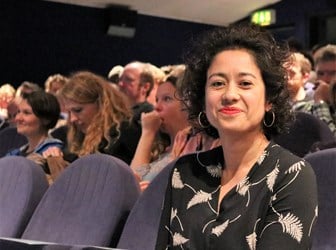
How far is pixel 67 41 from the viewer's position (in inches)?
224

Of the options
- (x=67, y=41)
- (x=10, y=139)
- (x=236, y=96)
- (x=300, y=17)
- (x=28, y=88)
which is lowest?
(x=10, y=139)

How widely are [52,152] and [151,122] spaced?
0.39 metres

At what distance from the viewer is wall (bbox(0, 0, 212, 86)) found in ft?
18.0

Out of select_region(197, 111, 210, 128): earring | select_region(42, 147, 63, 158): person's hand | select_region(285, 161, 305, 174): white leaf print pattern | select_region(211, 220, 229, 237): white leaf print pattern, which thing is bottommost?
select_region(42, 147, 63, 158): person's hand

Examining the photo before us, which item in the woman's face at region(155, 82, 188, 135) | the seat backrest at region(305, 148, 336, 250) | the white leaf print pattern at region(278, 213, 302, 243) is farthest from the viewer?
the woman's face at region(155, 82, 188, 135)

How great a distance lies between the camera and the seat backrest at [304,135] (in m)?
1.93

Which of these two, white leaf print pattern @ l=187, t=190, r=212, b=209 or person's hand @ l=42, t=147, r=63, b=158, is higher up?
white leaf print pattern @ l=187, t=190, r=212, b=209

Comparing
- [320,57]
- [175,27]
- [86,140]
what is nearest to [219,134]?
[86,140]

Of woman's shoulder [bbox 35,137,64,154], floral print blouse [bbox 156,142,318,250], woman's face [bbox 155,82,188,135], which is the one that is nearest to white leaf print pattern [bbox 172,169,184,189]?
floral print blouse [bbox 156,142,318,250]

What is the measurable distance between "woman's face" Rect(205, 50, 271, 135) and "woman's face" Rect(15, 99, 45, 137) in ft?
5.07

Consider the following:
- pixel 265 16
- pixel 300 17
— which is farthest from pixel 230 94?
pixel 300 17

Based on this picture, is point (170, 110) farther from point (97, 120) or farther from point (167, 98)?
point (97, 120)

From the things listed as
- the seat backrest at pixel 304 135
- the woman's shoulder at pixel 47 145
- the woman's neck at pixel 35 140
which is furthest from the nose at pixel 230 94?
the woman's neck at pixel 35 140

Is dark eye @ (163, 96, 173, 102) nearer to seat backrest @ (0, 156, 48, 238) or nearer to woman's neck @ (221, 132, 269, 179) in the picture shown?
seat backrest @ (0, 156, 48, 238)
